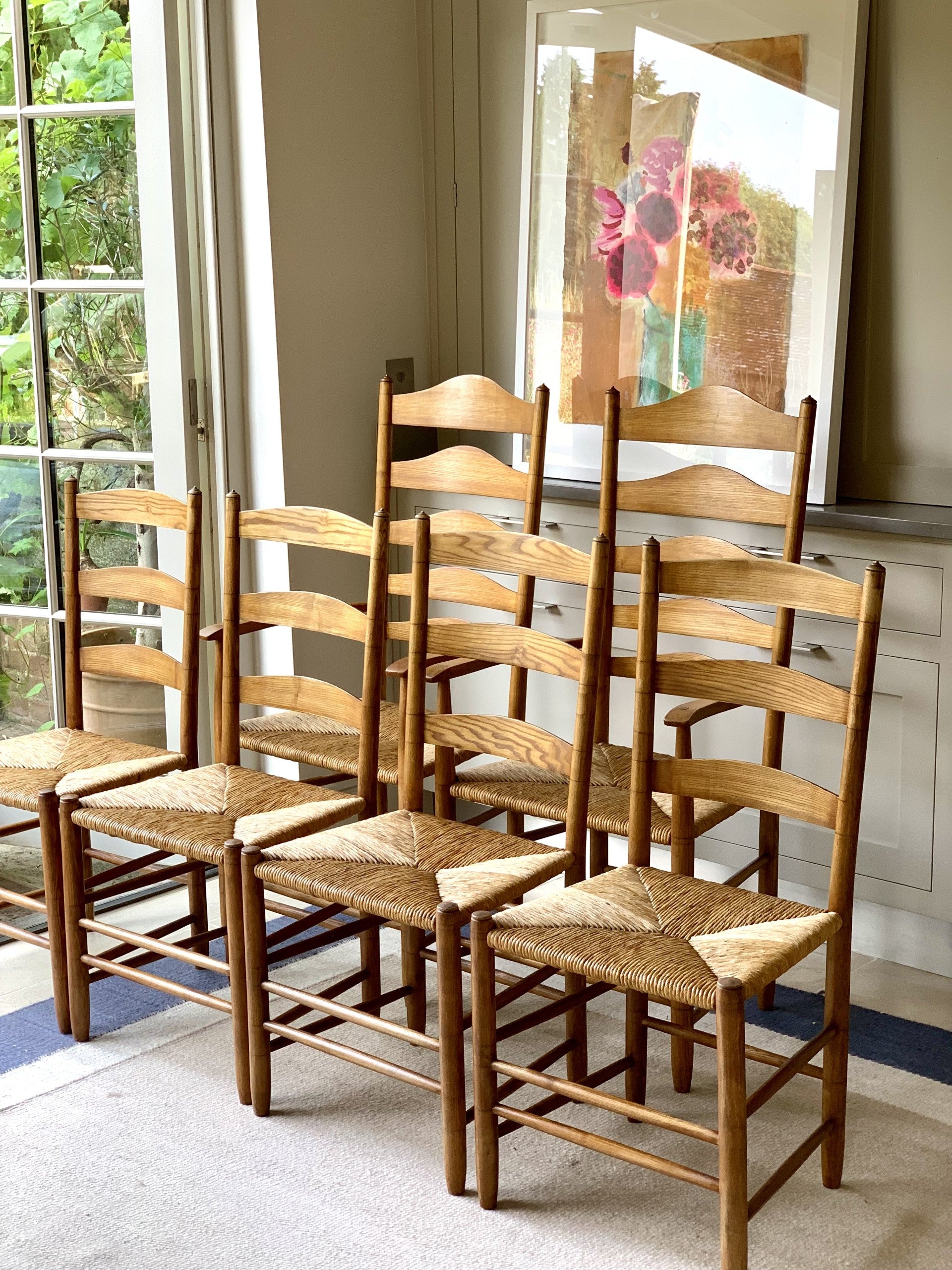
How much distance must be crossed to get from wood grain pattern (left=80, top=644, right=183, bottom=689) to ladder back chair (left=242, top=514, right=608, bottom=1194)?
590mm

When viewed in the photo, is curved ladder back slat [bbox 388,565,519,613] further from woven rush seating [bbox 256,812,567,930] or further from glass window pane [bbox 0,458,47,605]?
glass window pane [bbox 0,458,47,605]

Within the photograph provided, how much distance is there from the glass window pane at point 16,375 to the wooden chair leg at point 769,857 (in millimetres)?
1918

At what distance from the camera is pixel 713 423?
2.93 m

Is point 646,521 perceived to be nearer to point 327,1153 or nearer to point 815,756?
point 815,756

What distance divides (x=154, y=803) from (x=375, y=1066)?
2.25 feet

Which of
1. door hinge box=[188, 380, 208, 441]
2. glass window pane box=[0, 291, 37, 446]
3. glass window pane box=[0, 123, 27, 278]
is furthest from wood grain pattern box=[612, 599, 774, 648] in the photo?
glass window pane box=[0, 123, 27, 278]

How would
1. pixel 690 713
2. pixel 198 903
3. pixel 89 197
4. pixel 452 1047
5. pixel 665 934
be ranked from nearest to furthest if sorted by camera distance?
pixel 665 934
pixel 452 1047
pixel 690 713
pixel 198 903
pixel 89 197

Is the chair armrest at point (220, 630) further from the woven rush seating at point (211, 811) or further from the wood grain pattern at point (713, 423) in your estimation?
the wood grain pattern at point (713, 423)

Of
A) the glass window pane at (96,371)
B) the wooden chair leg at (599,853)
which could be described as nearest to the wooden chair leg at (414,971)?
the wooden chair leg at (599,853)

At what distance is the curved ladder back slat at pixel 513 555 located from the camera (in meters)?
2.43

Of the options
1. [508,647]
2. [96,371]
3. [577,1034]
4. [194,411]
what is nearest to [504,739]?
[508,647]

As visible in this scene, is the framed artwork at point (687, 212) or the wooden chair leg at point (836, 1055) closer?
the wooden chair leg at point (836, 1055)

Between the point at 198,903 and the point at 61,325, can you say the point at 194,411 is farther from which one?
the point at 198,903

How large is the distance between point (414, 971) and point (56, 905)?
708 mm
